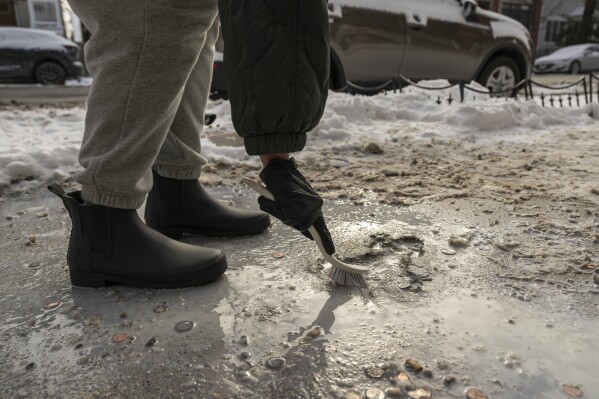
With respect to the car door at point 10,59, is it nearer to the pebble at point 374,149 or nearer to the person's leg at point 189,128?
the pebble at point 374,149

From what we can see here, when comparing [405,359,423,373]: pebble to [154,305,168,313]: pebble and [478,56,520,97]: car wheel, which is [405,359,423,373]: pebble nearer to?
[154,305,168,313]: pebble

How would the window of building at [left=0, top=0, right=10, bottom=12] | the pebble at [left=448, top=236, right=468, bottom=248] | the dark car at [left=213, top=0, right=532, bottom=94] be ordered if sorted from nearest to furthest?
the pebble at [left=448, top=236, right=468, bottom=248] < the dark car at [left=213, top=0, right=532, bottom=94] < the window of building at [left=0, top=0, right=10, bottom=12]

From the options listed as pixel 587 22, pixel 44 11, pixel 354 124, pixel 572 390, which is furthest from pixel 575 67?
pixel 44 11

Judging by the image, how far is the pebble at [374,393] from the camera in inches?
37.1

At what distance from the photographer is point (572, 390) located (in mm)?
948

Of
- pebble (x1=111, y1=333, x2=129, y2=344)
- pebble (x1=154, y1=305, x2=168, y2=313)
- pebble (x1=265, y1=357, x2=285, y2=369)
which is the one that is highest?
pebble (x1=111, y1=333, x2=129, y2=344)

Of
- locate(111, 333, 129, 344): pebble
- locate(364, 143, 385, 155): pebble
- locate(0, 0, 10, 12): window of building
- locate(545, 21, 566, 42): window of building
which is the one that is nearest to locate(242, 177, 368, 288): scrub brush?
locate(111, 333, 129, 344): pebble

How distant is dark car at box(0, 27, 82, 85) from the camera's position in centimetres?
1129

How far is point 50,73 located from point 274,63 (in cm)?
1266

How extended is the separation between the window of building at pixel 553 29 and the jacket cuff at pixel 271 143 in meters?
36.8

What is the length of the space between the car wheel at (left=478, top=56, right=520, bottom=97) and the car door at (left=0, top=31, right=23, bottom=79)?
1049 cm

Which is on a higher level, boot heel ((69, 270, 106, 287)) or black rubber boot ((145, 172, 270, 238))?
black rubber boot ((145, 172, 270, 238))

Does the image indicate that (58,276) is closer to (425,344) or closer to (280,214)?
(280,214)

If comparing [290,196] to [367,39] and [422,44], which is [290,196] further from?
[422,44]
